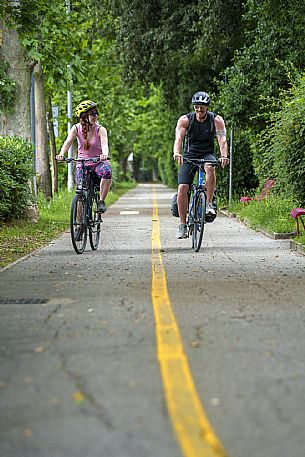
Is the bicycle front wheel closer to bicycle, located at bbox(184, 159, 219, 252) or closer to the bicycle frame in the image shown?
bicycle, located at bbox(184, 159, 219, 252)

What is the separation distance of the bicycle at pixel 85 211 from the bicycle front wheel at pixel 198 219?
4.93 ft

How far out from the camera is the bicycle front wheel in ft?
39.5

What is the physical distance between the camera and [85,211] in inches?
484

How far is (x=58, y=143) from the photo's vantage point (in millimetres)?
41656

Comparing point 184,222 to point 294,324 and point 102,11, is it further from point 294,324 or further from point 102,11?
point 102,11

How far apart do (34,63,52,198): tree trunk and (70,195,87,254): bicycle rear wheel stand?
14030mm

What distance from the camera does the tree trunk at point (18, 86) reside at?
1875 centimetres

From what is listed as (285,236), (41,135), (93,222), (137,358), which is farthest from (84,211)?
(41,135)

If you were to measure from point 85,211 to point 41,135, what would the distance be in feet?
49.6

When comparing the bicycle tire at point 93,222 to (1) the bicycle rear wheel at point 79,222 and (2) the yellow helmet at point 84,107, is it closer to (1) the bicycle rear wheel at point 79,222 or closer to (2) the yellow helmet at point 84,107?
(1) the bicycle rear wheel at point 79,222

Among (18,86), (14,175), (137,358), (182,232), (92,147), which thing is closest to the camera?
(137,358)

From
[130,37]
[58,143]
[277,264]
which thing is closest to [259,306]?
[277,264]

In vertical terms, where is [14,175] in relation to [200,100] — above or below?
below

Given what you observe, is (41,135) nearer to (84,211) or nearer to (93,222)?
(93,222)
